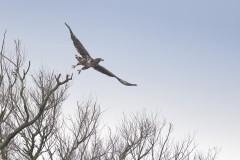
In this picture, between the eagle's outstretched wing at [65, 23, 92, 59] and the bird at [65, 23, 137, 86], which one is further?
the eagle's outstretched wing at [65, 23, 92, 59]

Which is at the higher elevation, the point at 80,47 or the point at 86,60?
the point at 80,47

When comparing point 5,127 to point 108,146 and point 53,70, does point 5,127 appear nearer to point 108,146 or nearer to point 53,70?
point 53,70

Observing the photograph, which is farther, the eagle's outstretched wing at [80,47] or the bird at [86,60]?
the eagle's outstretched wing at [80,47]

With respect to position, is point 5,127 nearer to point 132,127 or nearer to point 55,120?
point 55,120

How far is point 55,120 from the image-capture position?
13148 mm

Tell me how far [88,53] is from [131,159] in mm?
8183

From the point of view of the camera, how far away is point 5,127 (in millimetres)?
13797

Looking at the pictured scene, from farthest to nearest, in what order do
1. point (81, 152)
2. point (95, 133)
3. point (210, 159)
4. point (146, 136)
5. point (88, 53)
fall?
point (210, 159)
point (146, 136)
point (95, 133)
point (81, 152)
point (88, 53)

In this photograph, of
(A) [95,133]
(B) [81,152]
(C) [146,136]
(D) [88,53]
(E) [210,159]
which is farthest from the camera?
(E) [210,159]

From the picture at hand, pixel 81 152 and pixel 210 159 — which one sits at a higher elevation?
pixel 210 159

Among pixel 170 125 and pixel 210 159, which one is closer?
pixel 170 125

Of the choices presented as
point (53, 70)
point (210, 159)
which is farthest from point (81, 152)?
point (210, 159)

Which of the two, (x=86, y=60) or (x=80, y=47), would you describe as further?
(x=80, y=47)

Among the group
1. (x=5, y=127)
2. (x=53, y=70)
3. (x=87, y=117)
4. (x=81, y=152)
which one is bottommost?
(x=81, y=152)
